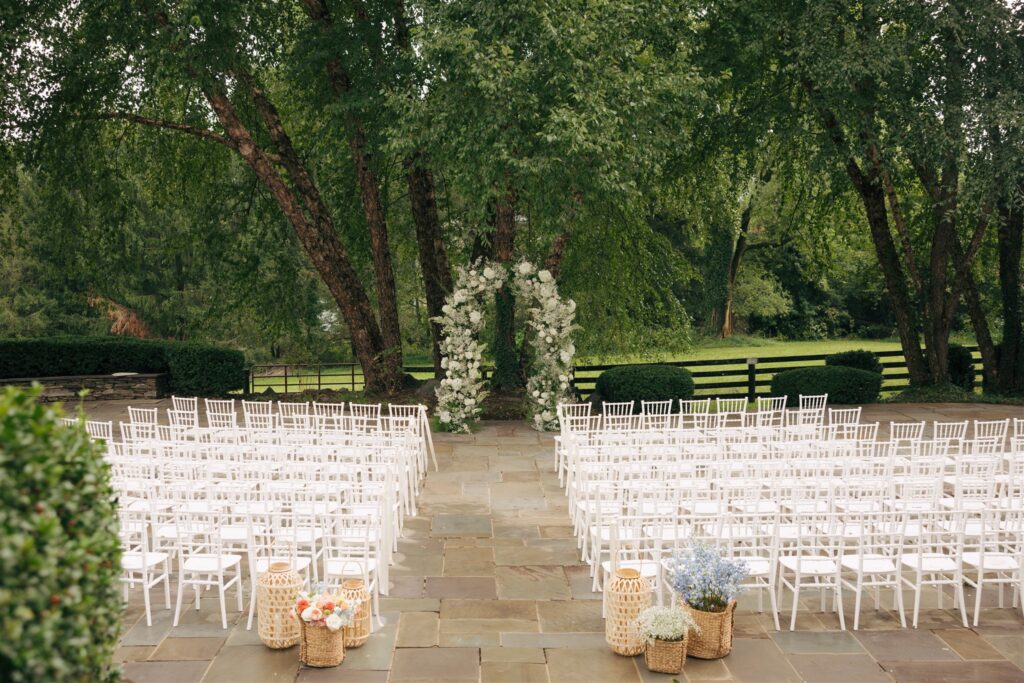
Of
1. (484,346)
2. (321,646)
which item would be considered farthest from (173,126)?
(321,646)

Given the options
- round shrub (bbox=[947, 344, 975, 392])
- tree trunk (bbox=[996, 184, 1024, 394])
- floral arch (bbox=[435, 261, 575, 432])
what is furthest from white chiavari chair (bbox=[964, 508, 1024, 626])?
round shrub (bbox=[947, 344, 975, 392])

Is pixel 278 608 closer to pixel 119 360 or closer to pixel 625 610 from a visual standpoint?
pixel 625 610

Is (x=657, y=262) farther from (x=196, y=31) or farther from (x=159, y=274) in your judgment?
(x=159, y=274)

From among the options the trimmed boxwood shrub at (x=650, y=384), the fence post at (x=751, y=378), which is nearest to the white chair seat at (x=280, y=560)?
the trimmed boxwood shrub at (x=650, y=384)

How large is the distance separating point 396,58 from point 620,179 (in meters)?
4.36

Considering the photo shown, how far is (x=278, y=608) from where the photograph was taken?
18.8 feet

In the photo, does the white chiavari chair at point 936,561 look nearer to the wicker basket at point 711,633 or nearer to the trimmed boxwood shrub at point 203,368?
the wicker basket at point 711,633

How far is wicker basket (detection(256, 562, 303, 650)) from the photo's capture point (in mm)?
5711

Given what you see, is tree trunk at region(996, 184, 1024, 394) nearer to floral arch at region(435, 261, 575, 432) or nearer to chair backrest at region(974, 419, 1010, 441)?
chair backrest at region(974, 419, 1010, 441)

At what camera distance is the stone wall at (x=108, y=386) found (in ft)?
58.3

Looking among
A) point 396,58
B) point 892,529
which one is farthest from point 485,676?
point 396,58

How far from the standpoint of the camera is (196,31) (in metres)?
14.2

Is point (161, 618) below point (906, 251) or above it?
below

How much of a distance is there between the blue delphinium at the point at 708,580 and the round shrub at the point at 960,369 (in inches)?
596
